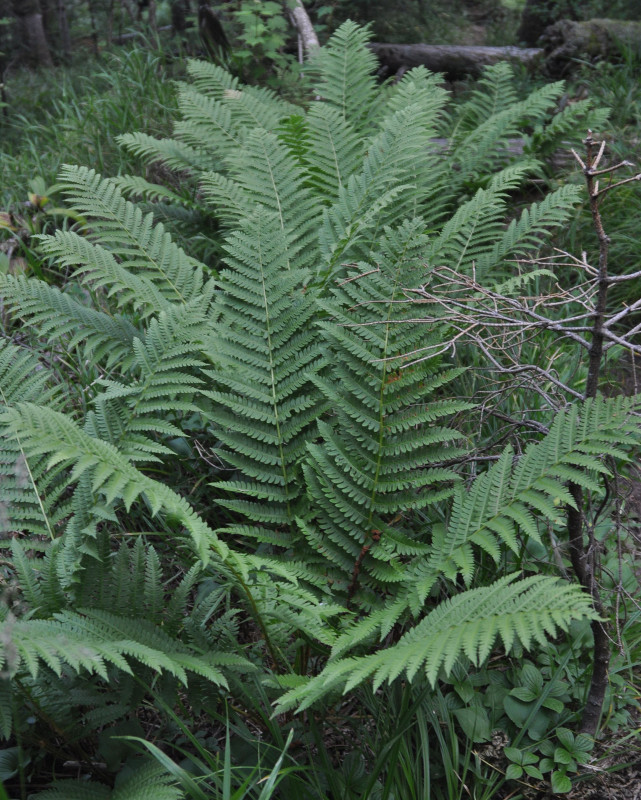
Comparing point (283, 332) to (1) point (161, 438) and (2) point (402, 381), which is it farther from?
(1) point (161, 438)

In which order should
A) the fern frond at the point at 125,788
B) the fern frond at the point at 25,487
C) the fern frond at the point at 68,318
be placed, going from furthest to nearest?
the fern frond at the point at 68,318
the fern frond at the point at 25,487
the fern frond at the point at 125,788

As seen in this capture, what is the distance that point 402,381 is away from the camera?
191cm

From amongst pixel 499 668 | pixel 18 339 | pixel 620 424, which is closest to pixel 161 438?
pixel 18 339

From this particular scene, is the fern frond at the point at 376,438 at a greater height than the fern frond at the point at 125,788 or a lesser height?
greater

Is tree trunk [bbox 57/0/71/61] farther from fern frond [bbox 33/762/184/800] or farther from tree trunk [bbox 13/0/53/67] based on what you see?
fern frond [bbox 33/762/184/800]

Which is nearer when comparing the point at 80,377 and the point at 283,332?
the point at 283,332

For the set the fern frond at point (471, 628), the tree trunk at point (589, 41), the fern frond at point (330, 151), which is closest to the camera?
the fern frond at point (471, 628)

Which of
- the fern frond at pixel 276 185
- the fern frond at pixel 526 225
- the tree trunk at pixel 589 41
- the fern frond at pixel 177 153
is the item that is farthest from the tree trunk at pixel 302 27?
the fern frond at pixel 526 225

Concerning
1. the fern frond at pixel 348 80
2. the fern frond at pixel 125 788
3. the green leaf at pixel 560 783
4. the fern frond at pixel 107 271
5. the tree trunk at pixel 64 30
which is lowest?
the green leaf at pixel 560 783

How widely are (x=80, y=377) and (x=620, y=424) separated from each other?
6.60ft

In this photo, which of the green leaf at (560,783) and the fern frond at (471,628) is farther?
the green leaf at (560,783)

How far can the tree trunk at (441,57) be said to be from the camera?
640 cm

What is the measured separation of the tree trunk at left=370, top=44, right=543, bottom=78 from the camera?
640 centimetres

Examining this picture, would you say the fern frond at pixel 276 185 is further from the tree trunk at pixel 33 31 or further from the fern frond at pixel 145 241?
the tree trunk at pixel 33 31
